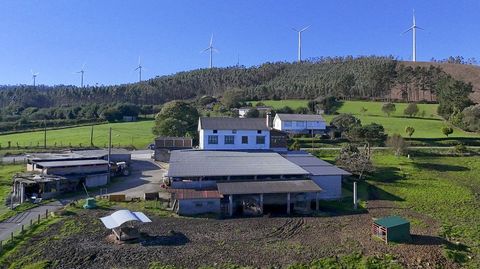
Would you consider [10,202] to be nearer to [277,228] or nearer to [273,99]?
Result: [277,228]

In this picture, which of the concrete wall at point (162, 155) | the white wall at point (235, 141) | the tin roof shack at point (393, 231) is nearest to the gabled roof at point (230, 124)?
the white wall at point (235, 141)

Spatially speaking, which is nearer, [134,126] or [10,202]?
[10,202]

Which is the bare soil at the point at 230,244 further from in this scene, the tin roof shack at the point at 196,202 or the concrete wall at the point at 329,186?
the concrete wall at the point at 329,186

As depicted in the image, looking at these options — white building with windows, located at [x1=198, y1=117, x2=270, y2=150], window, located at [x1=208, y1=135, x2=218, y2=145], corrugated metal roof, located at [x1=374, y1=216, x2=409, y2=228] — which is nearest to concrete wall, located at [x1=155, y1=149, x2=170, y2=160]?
white building with windows, located at [x1=198, y1=117, x2=270, y2=150]

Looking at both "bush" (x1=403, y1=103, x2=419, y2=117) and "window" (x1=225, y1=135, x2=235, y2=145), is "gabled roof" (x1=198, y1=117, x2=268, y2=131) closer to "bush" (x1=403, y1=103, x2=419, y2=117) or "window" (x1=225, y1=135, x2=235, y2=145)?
"window" (x1=225, y1=135, x2=235, y2=145)

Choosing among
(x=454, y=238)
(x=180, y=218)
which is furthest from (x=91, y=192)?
(x=454, y=238)

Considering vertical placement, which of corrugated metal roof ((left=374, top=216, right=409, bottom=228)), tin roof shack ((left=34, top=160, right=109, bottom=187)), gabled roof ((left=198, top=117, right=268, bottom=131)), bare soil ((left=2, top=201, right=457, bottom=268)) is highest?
gabled roof ((left=198, top=117, right=268, bottom=131))

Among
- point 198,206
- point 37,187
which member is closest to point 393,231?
point 198,206
